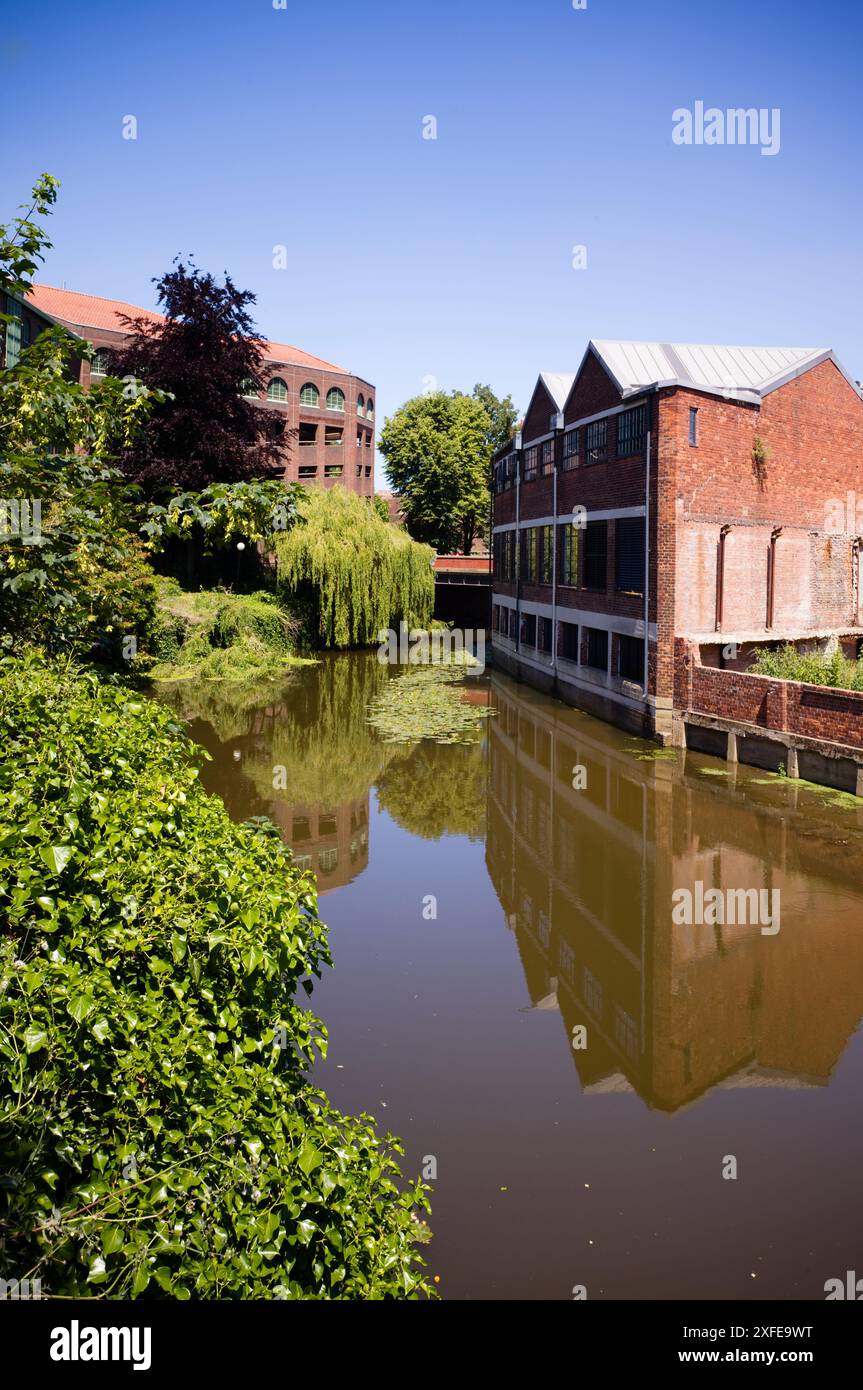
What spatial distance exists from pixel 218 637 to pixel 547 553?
38.6ft

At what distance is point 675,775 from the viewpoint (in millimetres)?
17188

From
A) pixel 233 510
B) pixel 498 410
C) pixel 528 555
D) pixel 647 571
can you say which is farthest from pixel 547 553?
pixel 498 410

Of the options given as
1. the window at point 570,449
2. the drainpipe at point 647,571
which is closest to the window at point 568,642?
the window at point 570,449

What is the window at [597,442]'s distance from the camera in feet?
77.6

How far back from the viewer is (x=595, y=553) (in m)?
24.7

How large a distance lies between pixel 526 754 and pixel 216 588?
20734mm

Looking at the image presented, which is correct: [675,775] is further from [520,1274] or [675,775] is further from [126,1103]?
[126,1103]

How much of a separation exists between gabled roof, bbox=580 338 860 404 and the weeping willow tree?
13.4m

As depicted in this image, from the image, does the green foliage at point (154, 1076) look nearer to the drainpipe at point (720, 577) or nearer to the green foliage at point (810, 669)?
the green foliage at point (810, 669)

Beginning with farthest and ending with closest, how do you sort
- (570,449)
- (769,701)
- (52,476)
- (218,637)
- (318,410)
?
(318,410) < (218,637) < (570,449) < (769,701) < (52,476)

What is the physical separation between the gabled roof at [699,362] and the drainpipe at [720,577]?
4.36 metres

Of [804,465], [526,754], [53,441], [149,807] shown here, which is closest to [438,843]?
[526,754]

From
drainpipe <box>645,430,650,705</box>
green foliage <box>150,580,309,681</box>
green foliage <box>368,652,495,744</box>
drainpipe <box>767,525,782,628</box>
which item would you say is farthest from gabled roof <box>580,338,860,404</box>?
green foliage <box>150,580,309,681</box>

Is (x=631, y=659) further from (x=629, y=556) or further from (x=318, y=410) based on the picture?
(x=318, y=410)
